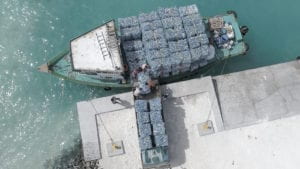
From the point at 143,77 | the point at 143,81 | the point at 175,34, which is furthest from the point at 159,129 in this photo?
the point at 175,34

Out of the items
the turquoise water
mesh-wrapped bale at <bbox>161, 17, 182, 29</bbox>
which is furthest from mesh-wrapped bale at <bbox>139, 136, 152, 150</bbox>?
mesh-wrapped bale at <bbox>161, 17, 182, 29</bbox>

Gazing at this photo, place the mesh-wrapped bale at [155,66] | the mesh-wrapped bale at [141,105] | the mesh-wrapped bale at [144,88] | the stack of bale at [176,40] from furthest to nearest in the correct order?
the stack of bale at [176,40], the mesh-wrapped bale at [155,66], the mesh-wrapped bale at [144,88], the mesh-wrapped bale at [141,105]

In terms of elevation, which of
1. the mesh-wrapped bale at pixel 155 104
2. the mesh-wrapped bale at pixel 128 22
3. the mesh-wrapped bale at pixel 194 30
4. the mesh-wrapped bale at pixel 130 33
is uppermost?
the mesh-wrapped bale at pixel 128 22

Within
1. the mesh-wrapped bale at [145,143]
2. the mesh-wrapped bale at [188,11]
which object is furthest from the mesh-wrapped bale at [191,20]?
the mesh-wrapped bale at [145,143]

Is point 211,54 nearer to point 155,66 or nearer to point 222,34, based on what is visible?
point 222,34

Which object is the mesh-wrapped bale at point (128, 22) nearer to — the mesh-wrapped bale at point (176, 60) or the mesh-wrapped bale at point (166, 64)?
Result: the mesh-wrapped bale at point (166, 64)

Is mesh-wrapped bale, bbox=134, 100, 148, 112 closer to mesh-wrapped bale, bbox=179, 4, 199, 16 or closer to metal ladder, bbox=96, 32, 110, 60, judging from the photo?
metal ladder, bbox=96, 32, 110, 60
